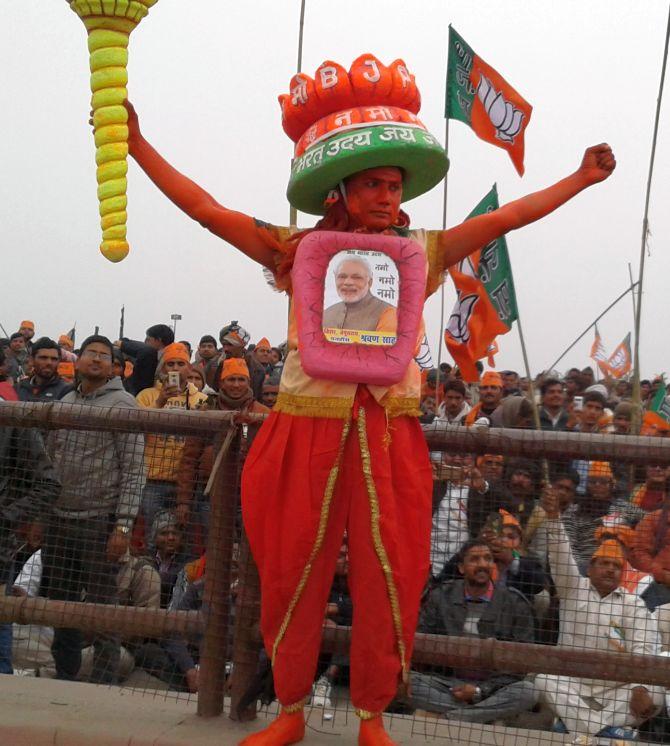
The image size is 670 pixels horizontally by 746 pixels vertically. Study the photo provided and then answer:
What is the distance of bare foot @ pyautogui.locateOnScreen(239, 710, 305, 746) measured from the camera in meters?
2.93

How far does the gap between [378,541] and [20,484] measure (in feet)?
4.54

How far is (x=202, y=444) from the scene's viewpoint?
3348mm

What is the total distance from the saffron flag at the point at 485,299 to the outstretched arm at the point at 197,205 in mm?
4023

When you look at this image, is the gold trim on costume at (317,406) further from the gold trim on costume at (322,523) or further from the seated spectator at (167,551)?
the seated spectator at (167,551)

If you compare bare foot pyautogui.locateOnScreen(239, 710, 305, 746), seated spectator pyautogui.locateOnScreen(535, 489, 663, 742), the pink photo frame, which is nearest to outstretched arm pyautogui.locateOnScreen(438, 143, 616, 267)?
the pink photo frame

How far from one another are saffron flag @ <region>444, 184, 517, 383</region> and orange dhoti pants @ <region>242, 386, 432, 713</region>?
13.7ft

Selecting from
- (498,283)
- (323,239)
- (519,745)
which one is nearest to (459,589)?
(519,745)

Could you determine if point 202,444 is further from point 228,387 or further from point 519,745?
point 228,387

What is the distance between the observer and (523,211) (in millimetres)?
3168

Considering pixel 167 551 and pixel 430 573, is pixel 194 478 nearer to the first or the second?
pixel 167 551

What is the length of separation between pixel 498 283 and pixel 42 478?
14.7ft

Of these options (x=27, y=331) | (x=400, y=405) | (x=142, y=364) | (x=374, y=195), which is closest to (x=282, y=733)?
(x=400, y=405)

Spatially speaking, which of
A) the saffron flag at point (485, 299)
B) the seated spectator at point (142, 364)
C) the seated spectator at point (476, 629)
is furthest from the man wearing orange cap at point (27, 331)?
the seated spectator at point (476, 629)

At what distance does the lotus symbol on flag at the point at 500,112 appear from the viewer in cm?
668
